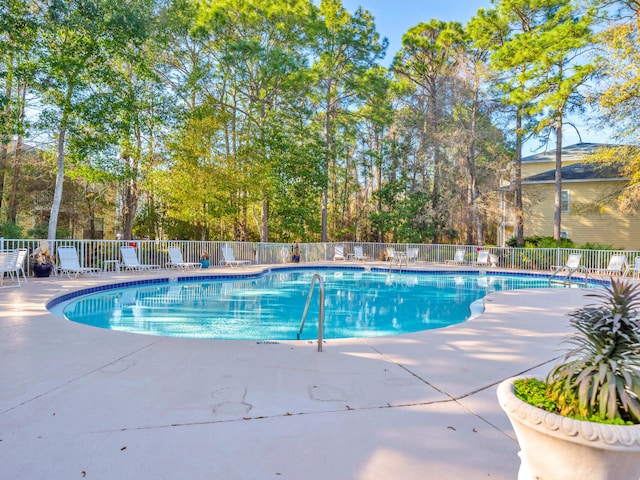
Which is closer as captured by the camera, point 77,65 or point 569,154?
point 77,65

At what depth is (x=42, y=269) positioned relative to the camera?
30.6 ft

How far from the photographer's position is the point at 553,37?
15000 millimetres

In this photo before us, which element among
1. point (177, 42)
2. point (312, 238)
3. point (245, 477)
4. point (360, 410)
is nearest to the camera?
point (245, 477)

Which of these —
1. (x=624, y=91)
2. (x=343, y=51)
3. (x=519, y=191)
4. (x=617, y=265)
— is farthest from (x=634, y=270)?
(x=343, y=51)

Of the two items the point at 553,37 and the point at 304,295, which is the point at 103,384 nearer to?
the point at 304,295

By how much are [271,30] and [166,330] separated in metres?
15.8

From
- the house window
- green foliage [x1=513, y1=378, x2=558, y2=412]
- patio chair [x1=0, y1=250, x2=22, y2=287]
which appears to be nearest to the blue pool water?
→ patio chair [x1=0, y1=250, x2=22, y2=287]

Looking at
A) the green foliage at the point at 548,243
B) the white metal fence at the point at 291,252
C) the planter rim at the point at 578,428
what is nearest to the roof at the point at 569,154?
the green foliage at the point at 548,243

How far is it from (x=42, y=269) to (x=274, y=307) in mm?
5910

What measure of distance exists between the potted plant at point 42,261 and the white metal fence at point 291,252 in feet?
1.12

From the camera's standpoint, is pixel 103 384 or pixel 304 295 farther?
pixel 304 295

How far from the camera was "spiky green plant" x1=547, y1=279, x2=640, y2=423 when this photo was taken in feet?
4.53

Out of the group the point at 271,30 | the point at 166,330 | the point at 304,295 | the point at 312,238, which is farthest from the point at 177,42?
the point at 166,330

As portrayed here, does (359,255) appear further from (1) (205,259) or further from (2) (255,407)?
(2) (255,407)
